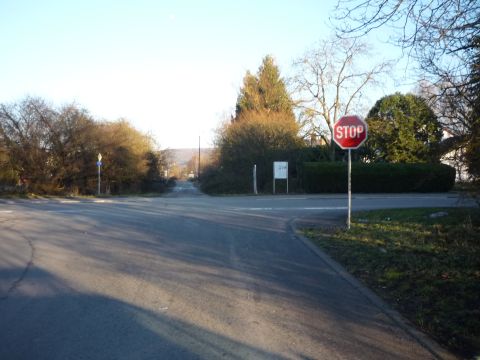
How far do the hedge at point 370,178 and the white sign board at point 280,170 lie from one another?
1.39 m

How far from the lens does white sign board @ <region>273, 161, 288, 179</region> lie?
31234mm

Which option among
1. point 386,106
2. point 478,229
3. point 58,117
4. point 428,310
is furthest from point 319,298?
point 58,117

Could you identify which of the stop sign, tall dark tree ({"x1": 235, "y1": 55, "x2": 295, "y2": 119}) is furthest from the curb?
tall dark tree ({"x1": 235, "y1": 55, "x2": 295, "y2": 119})

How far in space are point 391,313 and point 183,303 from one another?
8.44ft

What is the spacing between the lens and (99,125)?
38.9 meters

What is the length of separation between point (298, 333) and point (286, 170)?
86.8 feet

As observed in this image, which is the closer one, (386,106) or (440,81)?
(440,81)

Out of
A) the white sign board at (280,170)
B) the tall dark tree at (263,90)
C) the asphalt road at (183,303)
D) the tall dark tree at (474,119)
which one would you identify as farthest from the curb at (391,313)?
the tall dark tree at (263,90)

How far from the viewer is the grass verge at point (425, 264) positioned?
5406mm

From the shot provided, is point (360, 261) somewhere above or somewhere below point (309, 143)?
below

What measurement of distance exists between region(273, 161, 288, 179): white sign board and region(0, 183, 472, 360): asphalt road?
1933cm

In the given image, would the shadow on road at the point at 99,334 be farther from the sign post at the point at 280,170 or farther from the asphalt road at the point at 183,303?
the sign post at the point at 280,170

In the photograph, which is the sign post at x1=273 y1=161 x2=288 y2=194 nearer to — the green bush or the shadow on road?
the green bush

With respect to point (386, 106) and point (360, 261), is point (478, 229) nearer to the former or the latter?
point (360, 261)
